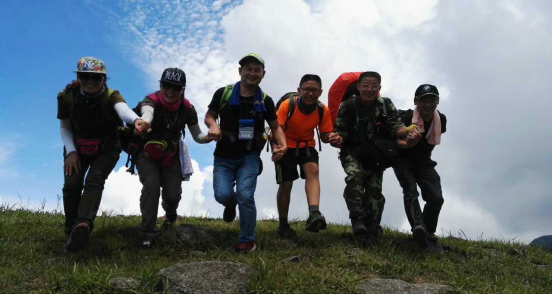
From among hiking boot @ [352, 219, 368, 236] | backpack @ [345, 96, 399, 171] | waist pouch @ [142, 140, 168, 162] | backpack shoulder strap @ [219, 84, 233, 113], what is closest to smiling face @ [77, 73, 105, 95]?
waist pouch @ [142, 140, 168, 162]

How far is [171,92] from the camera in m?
5.81

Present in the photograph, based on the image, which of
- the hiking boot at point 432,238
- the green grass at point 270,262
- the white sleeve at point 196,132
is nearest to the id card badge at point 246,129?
the white sleeve at point 196,132

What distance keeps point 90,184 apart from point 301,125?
305cm

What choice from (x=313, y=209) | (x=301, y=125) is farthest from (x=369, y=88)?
(x=313, y=209)

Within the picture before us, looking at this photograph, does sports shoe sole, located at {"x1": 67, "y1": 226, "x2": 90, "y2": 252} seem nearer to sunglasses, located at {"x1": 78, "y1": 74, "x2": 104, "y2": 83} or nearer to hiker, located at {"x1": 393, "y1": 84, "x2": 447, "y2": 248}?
sunglasses, located at {"x1": 78, "y1": 74, "x2": 104, "y2": 83}

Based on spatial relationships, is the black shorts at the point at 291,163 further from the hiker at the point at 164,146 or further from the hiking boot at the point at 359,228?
the hiker at the point at 164,146

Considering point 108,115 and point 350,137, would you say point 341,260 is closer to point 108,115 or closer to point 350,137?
point 350,137

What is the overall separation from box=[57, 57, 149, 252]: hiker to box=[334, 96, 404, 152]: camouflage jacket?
10.3 feet

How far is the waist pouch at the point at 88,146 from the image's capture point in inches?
227

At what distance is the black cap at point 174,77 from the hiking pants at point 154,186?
3.48 ft

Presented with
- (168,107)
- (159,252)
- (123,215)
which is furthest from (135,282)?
(123,215)

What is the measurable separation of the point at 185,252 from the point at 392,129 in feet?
11.6

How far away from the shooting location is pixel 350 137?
22.0ft

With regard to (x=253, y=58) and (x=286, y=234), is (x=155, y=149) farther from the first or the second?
(x=286, y=234)
